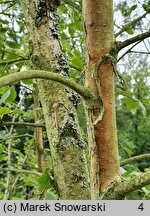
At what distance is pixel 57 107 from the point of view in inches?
27.2

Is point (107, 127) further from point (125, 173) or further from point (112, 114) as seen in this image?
point (125, 173)

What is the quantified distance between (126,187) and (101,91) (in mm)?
140

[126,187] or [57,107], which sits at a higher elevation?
[57,107]

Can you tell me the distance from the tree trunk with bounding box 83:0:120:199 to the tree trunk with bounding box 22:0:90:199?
0.15m

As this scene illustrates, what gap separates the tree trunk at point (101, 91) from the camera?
51 centimetres

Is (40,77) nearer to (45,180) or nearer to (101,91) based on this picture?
(101,91)

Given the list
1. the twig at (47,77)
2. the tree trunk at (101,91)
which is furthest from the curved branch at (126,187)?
the twig at (47,77)

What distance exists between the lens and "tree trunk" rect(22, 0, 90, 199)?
0.67m

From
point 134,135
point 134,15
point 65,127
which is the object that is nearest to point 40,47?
point 65,127

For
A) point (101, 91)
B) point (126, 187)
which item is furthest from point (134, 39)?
point (126, 187)

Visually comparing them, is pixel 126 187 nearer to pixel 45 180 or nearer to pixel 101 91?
pixel 101 91

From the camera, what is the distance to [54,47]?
737 mm

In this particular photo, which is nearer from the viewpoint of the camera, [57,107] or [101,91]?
[101,91]

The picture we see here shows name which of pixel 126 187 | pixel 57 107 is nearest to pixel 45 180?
pixel 57 107
